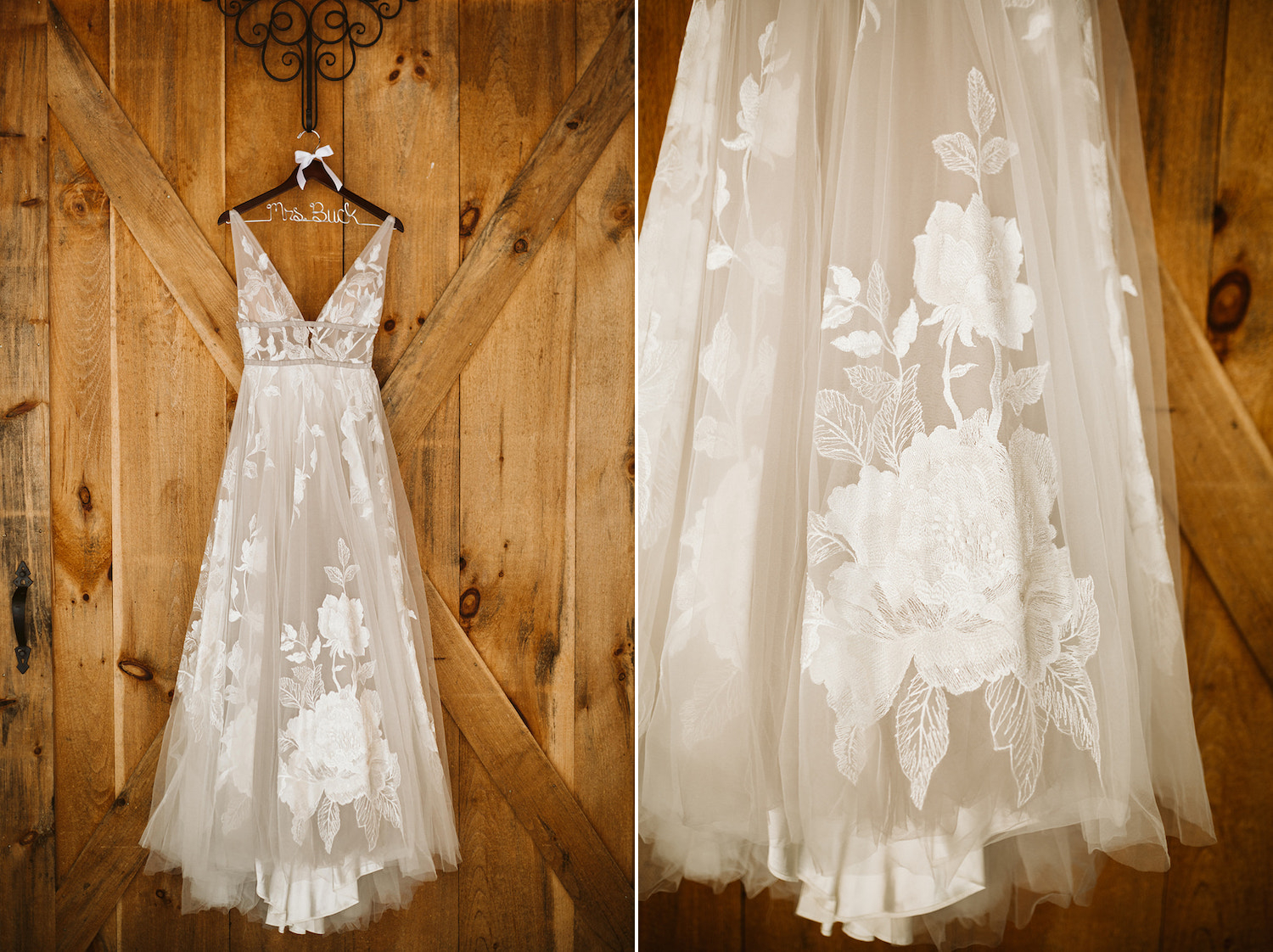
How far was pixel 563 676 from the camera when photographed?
122 centimetres

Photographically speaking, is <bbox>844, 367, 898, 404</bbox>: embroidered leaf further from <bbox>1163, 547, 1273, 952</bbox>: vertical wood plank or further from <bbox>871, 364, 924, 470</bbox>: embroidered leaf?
<bbox>1163, 547, 1273, 952</bbox>: vertical wood plank

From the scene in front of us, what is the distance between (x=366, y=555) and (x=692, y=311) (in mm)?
637

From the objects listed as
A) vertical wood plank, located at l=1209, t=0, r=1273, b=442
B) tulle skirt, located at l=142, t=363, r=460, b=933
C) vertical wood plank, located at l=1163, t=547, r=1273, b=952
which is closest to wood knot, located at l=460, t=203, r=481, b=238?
tulle skirt, located at l=142, t=363, r=460, b=933

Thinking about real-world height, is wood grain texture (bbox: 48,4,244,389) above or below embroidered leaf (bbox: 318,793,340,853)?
above

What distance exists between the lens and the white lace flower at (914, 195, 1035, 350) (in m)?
0.69

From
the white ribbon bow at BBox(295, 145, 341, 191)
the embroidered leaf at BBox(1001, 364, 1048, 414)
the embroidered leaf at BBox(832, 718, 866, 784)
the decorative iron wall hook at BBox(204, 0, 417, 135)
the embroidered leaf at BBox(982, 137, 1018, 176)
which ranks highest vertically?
the decorative iron wall hook at BBox(204, 0, 417, 135)

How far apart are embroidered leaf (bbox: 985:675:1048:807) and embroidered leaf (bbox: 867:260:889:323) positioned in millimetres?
416

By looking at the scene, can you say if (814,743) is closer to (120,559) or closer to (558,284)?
(558,284)

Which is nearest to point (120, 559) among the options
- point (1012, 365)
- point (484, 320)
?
point (484, 320)

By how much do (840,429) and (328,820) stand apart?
91cm

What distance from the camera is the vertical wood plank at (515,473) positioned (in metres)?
1.18

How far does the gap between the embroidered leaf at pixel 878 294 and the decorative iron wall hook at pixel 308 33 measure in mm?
1031

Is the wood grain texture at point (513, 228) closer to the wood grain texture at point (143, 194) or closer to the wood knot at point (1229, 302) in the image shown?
the wood grain texture at point (143, 194)

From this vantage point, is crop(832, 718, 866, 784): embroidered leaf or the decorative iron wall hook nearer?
A: crop(832, 718, 866, 784): embroidered leaf
